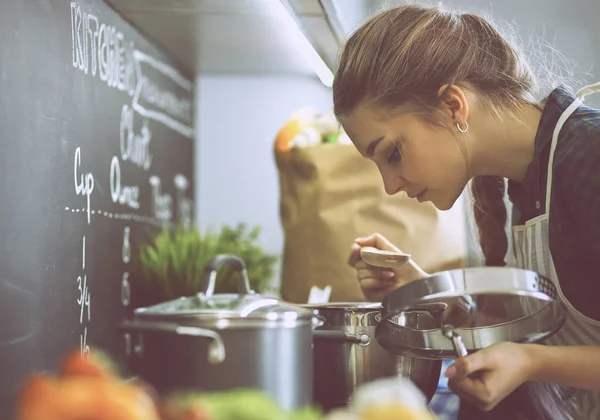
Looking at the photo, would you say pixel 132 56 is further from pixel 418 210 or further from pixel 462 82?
pixel 462 82

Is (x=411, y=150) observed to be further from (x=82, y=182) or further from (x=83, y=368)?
(x=83, y=368)

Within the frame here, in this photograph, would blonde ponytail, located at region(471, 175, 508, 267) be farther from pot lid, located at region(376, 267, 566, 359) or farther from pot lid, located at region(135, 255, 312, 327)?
pot lid, located at region(135, 255, 312, 327)

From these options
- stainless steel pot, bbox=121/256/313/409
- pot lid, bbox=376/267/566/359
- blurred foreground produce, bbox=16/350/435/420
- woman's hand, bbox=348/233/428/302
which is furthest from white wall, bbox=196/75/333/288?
blurred foreground produce, bbox=16/350/435/420

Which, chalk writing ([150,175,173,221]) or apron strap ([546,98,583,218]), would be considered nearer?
apron strap ([546,98,583,218])

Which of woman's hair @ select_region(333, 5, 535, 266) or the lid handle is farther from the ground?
woman's hair @ select_region(333, 5, 535, 266)

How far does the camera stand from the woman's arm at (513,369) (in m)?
0.84

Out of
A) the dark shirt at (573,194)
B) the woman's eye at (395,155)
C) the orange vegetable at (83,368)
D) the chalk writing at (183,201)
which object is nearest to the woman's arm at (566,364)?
the dark shirt at (573,194)

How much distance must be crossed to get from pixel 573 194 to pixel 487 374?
0.28 metres

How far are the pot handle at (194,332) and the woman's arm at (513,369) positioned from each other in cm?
29

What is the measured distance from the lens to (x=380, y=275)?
1.35 meters

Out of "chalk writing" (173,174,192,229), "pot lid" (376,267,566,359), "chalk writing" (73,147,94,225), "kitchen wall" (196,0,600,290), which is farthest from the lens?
"kitchen wall" (196,0,600,290)

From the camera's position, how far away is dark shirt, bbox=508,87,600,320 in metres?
0.96

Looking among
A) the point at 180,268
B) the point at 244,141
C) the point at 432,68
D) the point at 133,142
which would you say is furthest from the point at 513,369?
the point at 244,141

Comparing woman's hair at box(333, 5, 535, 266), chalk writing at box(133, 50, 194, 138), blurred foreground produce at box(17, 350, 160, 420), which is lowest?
blurred foreground produce at box(17, 350, 160, 420)
